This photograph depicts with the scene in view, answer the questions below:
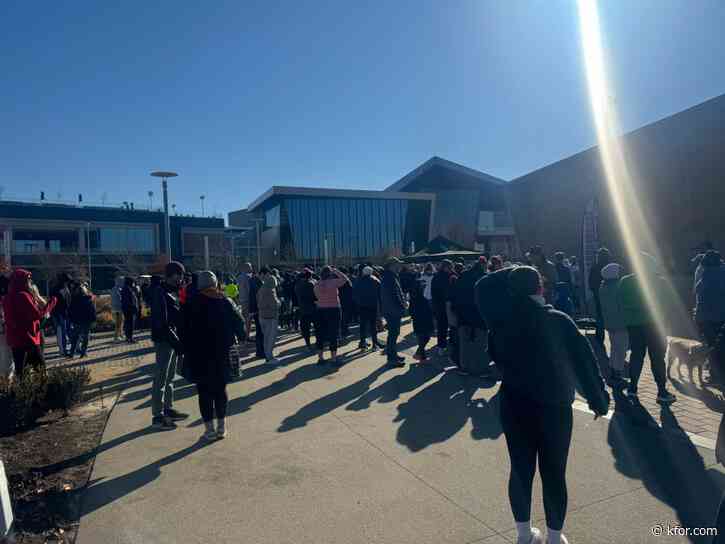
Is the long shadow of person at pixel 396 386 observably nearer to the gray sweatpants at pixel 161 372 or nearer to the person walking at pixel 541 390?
the gray sweatpants at pixel 161 372

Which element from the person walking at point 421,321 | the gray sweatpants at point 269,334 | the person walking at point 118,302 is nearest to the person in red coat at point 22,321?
the gray sweatpants at point 269,334

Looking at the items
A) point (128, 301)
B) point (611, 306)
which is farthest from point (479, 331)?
point (128, 301)

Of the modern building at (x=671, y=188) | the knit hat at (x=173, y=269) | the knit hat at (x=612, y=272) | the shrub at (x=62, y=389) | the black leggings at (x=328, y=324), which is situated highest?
the modern building at (x=671, y=188)

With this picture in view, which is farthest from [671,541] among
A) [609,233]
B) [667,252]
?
[609,233]

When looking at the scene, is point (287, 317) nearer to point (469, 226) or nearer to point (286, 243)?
point (286, 243)

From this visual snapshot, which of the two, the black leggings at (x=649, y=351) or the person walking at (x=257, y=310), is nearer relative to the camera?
the black leggings at (x=649, y=351)

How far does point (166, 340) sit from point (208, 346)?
0.79 metres

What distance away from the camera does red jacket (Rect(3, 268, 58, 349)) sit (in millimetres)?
6000

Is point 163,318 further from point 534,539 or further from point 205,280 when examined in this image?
point 534,539

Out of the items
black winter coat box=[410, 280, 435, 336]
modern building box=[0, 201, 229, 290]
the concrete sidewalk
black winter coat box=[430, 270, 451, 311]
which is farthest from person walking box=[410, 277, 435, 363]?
modern building box=[0, 201, 229, 290]

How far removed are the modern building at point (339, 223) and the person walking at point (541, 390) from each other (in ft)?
166

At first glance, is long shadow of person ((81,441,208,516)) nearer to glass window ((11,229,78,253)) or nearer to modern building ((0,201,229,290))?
modern building ((0,201,229,290))

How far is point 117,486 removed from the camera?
13.1 feet

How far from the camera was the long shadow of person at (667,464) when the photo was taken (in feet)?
11.0
